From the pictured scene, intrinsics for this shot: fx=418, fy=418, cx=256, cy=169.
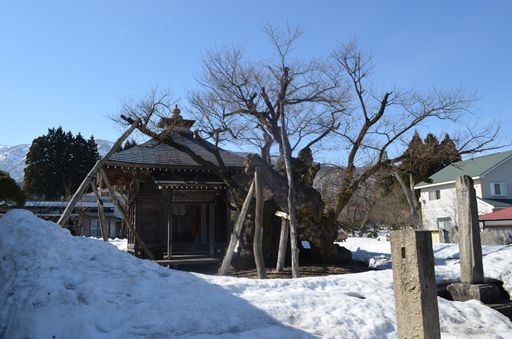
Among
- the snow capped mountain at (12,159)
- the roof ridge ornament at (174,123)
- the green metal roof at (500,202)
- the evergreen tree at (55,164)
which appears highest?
the snow capped mountain at (12,159)

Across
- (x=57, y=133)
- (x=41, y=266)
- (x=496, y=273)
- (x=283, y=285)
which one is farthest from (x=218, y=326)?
(x=57, y=133)

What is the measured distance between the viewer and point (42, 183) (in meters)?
40.8

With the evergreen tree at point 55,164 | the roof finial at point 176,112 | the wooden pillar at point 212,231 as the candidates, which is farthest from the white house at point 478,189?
the evergreen tree at point 55,164

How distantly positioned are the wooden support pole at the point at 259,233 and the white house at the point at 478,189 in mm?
22115

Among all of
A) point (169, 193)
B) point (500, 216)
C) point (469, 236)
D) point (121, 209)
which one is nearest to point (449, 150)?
point (469, 236)

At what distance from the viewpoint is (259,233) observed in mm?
10984

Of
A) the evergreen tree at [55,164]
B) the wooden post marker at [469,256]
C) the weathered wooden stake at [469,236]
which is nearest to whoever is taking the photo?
the wooden post marker at [469,256]

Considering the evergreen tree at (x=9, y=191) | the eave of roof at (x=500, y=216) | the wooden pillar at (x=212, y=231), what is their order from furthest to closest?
1. the eave of roof at (x=500, y=216)
2. the evergreen tree at (x=9, y=191)
3. the wooden pillar at (x=212, y=231)

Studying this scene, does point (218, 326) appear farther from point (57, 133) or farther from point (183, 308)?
point (57, 133)

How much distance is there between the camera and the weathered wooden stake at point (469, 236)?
302 inches

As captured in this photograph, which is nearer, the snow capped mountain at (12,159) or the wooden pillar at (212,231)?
the wooden pillar at (212,231)

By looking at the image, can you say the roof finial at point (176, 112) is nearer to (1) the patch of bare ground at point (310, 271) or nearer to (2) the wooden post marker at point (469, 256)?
(1) the patch of bare ground at point (310, 271)

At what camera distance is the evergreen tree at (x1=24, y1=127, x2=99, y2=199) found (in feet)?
134

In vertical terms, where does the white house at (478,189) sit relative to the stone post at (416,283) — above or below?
above
